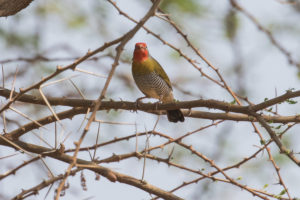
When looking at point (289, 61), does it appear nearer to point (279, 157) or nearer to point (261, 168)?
point (279, 157)

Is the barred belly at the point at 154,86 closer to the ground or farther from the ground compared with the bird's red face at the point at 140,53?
closer to the ground

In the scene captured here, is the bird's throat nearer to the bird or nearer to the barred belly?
the bird

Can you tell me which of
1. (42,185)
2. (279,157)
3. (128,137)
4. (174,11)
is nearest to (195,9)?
(174,11)

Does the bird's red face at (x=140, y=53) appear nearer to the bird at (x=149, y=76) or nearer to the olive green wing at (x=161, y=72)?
the bird at (x=149, y=76)

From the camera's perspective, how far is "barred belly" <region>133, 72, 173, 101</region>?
6.19m

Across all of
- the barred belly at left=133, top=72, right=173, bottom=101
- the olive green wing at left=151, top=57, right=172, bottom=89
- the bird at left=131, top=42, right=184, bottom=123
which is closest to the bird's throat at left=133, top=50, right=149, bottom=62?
the bird at left=131, top=42, right=184, bottom=123

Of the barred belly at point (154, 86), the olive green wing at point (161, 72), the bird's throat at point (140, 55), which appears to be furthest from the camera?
the bird's throat at point (140, 55)

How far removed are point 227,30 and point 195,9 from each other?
0.65 meters

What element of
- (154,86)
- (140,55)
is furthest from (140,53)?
(154,86)

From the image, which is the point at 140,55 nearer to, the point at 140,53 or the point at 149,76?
the point at 140,53

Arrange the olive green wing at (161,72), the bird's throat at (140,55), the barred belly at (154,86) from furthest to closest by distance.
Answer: the bird's throat at (140,55) → the olive green wing at (161,72) → the barred belly at (154,86)

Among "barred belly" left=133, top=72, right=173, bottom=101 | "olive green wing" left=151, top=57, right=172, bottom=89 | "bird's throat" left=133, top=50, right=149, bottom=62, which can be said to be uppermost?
"bird's throat" left=133, top=50, right=149, bottom=62

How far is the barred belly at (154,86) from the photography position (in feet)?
20.3

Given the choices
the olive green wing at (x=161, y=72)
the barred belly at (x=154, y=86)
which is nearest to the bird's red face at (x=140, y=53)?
the olive green wing at (x=161, y=72)
